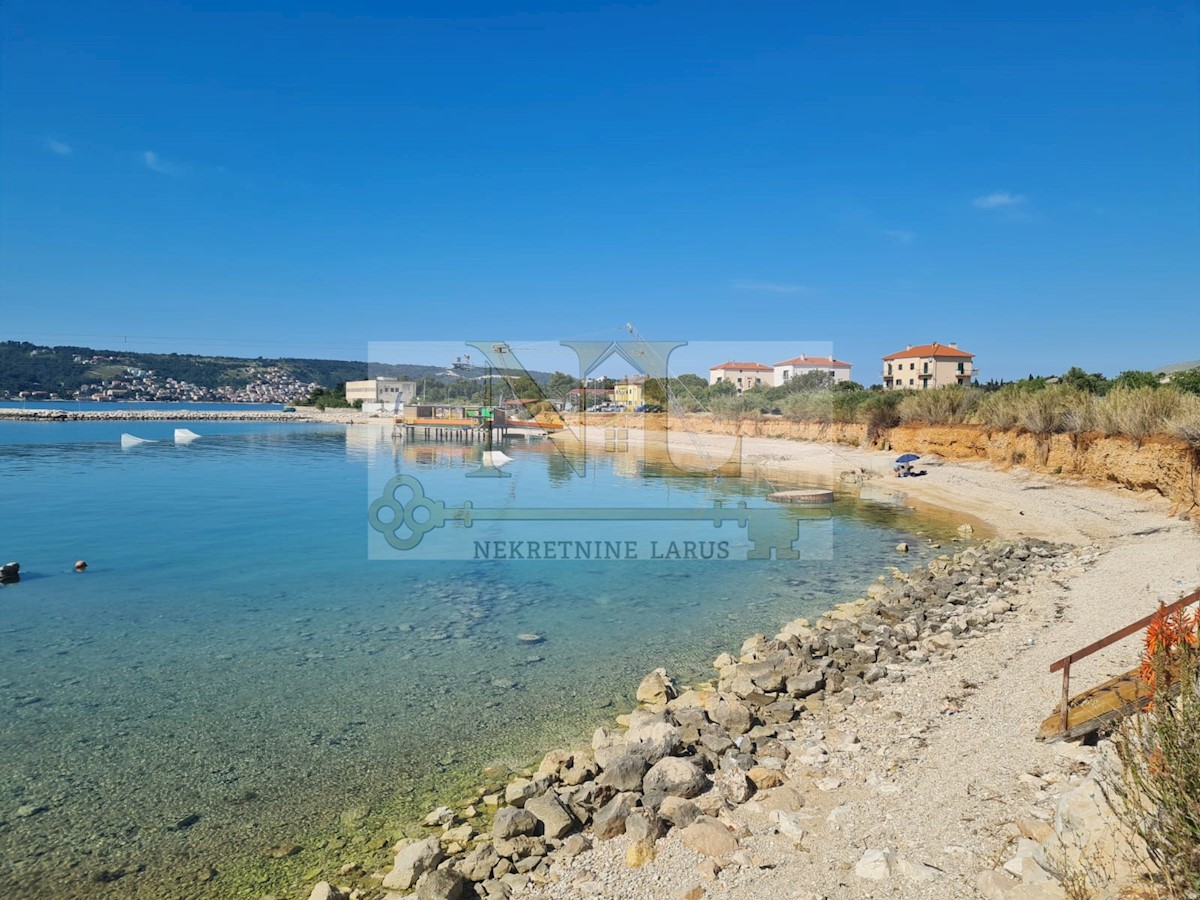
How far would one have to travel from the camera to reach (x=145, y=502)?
26.6 meters

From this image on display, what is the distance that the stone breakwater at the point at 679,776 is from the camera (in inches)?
197

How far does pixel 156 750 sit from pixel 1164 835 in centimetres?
866

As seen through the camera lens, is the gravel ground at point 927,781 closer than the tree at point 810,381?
Yes

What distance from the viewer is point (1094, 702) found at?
17.6ft

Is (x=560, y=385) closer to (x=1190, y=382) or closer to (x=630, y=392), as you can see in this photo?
(x=630, y=392)

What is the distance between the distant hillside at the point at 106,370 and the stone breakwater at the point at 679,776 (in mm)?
147067

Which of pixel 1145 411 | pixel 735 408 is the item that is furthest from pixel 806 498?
pixel 735 408

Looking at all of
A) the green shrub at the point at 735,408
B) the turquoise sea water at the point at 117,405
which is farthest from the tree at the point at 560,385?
the turquoise sea water at the point at 117,405

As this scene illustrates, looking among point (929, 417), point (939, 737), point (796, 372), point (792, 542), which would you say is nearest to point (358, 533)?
point (792, 542)

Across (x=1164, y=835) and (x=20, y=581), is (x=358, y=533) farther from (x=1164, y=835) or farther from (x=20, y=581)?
(x=1164, y=835)

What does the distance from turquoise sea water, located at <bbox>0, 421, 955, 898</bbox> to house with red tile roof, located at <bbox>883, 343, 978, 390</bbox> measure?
221 feet

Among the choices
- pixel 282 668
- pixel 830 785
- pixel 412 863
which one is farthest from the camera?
pixel 282 668

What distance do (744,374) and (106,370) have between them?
16286 centimetres
